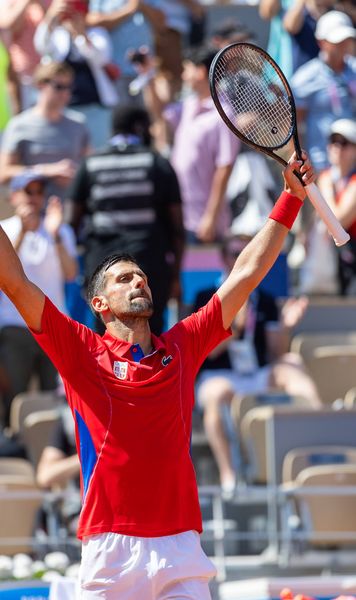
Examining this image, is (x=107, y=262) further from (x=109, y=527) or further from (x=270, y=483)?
(x=270, y=483)

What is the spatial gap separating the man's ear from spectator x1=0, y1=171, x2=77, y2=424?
390 centimetres

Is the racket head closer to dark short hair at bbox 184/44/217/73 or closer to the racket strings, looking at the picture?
the racket strings

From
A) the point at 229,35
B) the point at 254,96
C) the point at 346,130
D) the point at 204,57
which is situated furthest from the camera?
the point at 229,35

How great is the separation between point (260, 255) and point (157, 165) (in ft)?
11.8

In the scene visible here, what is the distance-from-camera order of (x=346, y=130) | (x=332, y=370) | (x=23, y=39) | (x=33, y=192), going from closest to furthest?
1. (x=33, y=192)
2. (x=332, y=370)
3. (x=346, y=130)
4. (x=23, y=39)

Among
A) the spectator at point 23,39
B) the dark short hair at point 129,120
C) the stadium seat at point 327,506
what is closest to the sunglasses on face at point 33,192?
the dark short hair at point 129,120

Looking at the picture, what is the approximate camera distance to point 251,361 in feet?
30.7

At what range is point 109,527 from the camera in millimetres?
4777

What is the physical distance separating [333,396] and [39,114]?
9.21 feet

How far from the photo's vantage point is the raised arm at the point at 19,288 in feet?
16.0

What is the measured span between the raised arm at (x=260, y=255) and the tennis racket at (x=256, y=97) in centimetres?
16

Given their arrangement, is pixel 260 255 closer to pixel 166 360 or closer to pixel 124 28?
pixel 166 360

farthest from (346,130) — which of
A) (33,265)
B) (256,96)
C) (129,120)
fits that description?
(256,96)

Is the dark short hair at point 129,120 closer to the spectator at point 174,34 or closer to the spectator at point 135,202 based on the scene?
the spectator at point 135,202
